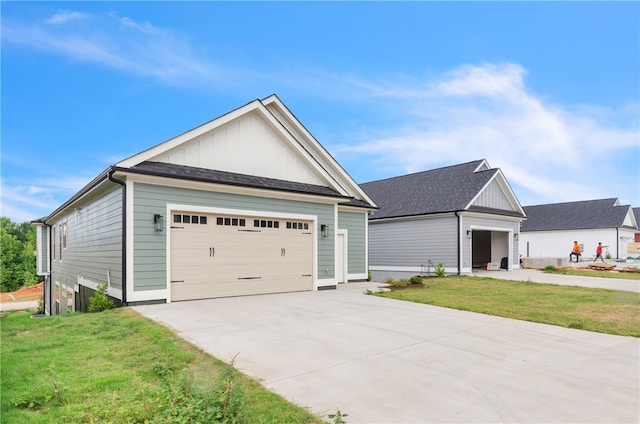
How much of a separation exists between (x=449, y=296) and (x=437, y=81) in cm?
1044

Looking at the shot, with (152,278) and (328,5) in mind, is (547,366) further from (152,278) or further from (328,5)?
(328,5)

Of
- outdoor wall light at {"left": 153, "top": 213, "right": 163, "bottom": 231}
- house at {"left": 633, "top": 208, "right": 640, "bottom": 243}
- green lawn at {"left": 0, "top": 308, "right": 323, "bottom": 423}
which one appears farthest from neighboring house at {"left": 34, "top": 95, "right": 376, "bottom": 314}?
house at {"left": 633, "top": 208, "right": 640, "bottom": 243}

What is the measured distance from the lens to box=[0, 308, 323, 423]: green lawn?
10.1 feet

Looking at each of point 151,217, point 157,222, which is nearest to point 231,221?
point 157,222

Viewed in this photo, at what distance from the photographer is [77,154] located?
2114cm

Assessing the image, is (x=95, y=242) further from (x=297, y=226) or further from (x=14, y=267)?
(x=14, y=267)

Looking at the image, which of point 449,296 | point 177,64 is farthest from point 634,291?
point 177,64

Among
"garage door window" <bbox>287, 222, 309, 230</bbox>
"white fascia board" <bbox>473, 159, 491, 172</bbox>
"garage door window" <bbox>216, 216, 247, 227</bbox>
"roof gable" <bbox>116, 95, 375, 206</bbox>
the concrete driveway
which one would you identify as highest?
→ "white fascia board" <bbox>473, 159, 491, 172</bbox>

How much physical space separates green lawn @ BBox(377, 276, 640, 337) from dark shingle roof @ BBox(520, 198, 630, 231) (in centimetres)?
2720

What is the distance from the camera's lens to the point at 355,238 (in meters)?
15.8

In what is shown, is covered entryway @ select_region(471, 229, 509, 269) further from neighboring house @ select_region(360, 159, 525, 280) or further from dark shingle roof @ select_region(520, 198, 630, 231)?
dark shingle roof @ select_region(520, 198, 630, 231)

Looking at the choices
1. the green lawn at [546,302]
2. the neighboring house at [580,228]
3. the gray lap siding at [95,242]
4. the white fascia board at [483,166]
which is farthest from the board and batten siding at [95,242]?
the neighboring house at [580,228]

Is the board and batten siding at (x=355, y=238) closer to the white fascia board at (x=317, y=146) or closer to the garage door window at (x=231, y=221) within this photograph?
the white fascia board at (x=317, y=146)

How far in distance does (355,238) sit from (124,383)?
488 inches
